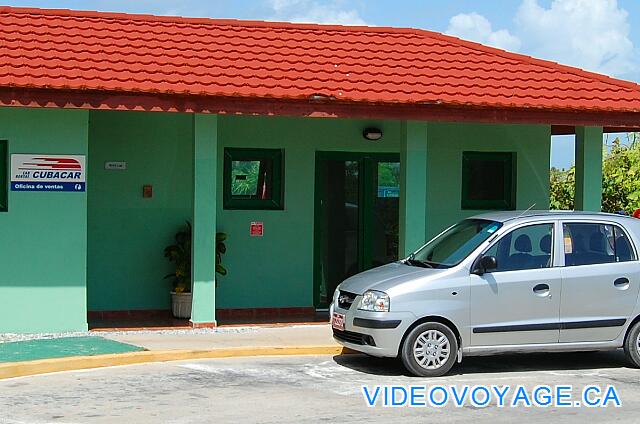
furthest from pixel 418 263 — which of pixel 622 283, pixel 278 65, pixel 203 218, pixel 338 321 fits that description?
pixel 278 65

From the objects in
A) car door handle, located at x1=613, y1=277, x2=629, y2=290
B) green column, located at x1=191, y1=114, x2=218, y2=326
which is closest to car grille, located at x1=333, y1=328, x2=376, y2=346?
car door handle, located at x1=613, y1=277, x2=629, y2=290

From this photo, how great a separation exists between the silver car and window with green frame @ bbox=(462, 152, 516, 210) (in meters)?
5.15

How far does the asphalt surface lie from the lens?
28.6 ft

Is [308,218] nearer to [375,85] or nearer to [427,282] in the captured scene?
[375,85]

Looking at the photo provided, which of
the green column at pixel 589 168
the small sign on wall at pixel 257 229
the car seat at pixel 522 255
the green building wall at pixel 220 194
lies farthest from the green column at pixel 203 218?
the green column at pixel 589 168

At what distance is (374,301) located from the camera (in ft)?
34.9

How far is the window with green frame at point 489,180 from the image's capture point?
16672 mm

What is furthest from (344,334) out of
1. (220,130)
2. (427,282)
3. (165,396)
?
(220,130)

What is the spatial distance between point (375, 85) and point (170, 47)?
9.79 ft

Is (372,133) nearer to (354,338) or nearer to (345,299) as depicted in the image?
(345,299)

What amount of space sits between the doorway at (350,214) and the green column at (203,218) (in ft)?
8.80

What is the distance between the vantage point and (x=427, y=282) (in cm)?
1061

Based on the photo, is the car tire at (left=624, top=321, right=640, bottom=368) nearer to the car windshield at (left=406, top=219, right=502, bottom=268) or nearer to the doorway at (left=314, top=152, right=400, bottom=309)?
the car windshield at (left=406, top=219, right=502, bottom=268)

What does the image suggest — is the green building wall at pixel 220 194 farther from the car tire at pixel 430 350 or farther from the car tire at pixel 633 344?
the car tire at pixel 633 344
